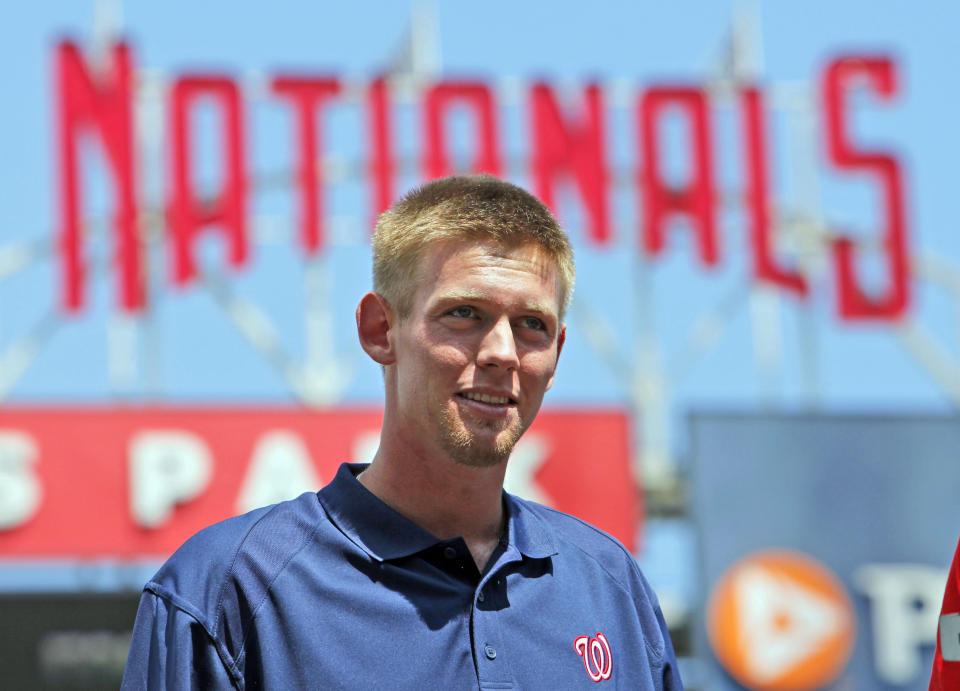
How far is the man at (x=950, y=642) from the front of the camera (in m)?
2.91

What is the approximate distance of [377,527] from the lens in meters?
2.84

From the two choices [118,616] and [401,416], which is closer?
[401,416]

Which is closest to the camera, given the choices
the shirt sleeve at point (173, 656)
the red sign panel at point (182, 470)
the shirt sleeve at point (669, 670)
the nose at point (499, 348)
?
the shirt sleeve at point (173, 656)

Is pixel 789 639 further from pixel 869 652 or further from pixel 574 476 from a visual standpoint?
pixel 574 476

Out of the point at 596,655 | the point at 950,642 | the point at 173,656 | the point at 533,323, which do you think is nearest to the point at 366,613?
the point at 173,656

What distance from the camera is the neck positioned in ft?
9.39

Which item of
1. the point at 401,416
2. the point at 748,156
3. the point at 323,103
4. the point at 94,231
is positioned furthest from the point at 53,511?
the point at 401,416

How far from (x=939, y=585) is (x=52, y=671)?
279 inches

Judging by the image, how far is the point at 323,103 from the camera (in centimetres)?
1612

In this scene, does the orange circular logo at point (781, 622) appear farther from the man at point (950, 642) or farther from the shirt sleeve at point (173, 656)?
the shirt sleeve at point (173, 656)

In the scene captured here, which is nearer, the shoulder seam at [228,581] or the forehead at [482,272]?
the shoulder seam at [228,581]

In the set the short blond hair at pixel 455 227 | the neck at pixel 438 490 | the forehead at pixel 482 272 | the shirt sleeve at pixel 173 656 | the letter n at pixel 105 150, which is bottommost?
the shirt sleeve at pixel 173 656

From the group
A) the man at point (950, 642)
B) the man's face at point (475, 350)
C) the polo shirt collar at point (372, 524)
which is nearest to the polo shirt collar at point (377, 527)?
the polo shirt collar at point (372, 524)

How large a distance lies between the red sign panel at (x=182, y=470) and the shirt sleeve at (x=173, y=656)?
1010cm
